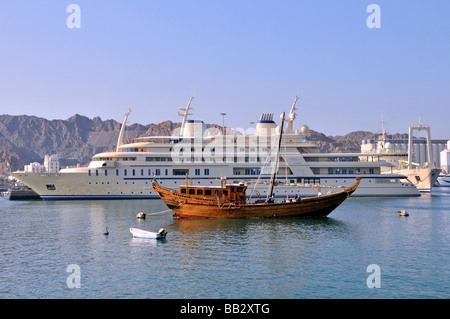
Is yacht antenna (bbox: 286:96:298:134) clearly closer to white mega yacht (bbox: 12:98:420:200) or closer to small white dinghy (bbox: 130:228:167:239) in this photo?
white mega yacht (bbox: 12:98:420:200)

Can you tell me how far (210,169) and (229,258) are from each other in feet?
116

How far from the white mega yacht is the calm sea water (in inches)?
774

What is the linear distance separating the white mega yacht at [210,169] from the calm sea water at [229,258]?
19656mm

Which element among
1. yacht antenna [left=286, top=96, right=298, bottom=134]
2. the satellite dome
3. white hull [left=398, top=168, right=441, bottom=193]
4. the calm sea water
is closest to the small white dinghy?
the calm sea water

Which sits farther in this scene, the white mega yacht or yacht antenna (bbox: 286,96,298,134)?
yacht antenna (bbox: 286,96,298,134)

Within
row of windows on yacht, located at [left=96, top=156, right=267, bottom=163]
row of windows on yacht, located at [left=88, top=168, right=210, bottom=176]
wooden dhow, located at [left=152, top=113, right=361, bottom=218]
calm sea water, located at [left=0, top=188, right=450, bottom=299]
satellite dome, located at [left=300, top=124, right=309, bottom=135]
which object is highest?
satellite dome, located at [left=300, top=124, right=309, bottom=135]

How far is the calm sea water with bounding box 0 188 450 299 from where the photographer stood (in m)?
17.1

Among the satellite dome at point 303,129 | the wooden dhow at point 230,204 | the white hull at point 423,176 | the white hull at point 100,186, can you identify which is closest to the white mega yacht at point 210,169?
the white hull at point 100,186

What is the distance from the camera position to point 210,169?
5678 cm

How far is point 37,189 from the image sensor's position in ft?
182

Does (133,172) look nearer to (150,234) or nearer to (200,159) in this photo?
(200,159)

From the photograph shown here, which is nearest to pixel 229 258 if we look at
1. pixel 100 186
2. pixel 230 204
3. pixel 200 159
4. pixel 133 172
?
pixel 230 204
